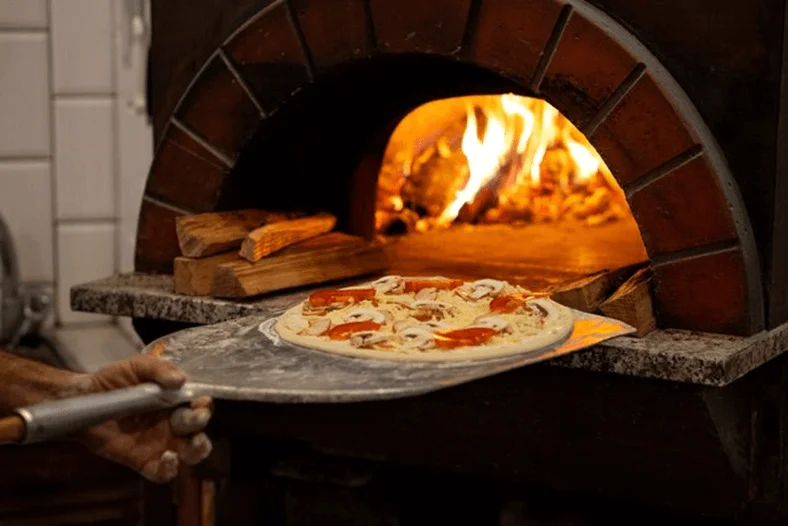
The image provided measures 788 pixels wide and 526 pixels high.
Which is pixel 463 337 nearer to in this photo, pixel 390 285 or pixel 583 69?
pixel 390 285

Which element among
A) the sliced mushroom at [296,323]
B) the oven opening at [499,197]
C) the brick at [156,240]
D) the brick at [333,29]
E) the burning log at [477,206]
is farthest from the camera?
the burning log at [477,206]

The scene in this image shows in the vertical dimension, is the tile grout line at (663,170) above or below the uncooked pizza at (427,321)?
above

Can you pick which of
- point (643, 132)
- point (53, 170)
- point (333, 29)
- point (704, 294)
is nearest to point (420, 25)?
point (333, 29)

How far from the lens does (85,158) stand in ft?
10.3

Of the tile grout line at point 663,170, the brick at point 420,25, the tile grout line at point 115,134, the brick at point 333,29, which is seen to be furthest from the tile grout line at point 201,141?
the tile grout line at point 115,134

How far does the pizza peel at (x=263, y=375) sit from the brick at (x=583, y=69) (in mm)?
330

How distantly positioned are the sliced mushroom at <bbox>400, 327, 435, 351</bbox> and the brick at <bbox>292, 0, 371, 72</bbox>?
22.1 inches

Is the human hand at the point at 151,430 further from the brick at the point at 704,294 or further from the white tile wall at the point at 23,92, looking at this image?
the white tile wall at the point at 23,92

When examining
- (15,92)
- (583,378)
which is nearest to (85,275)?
(15,92)

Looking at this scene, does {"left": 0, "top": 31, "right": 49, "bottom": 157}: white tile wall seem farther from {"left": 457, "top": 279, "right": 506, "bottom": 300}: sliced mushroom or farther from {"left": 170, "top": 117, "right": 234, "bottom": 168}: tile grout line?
{"left": 457, "top": 279, "right": 506, "bottom": 300}: sliced mushroom

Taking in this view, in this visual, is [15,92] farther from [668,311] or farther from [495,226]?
[668,311]

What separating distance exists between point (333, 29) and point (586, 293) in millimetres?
617

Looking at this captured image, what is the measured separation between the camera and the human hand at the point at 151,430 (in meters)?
1.31

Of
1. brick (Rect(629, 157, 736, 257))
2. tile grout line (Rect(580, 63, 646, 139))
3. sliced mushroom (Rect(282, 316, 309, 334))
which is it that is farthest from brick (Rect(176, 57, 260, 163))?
brick (Rect(629, 157, 736, 257))
